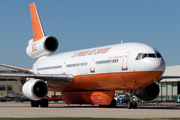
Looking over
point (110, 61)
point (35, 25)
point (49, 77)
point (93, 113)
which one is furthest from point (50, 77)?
point (35, 25)

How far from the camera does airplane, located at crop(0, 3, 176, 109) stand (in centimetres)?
2194

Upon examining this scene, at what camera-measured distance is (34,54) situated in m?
35.2

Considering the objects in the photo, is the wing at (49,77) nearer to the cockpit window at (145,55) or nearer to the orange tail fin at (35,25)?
the cockpit window at (145,55)

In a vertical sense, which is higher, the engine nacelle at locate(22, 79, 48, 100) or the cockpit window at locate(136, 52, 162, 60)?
the cockpit window at locate(136, 52, 162, 60)

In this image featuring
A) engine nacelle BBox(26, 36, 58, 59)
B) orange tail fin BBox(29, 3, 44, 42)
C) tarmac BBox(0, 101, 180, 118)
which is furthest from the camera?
orange tail fin BBox(29, 3, 44, 42)

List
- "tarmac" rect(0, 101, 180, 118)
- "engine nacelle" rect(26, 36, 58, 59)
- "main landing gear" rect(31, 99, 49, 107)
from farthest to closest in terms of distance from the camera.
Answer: "engine nacelle" rect(26, 36, 58, 59) < "main landing gear" rect(31, 99, 49, 107) < "tarmac" rect(0, 101, 180, 118)

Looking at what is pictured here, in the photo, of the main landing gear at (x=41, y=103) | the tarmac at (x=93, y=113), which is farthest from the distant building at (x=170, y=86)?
the tarmac at (x=93, y=113)

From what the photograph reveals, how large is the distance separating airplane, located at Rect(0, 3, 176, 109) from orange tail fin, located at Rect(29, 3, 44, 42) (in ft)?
13.8

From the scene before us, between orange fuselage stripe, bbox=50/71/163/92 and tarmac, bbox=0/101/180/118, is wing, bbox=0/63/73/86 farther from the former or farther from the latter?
tarmac, bbox=0/101/180/118

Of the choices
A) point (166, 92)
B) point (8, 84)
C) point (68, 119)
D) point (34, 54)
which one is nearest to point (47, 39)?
point (34, 54)

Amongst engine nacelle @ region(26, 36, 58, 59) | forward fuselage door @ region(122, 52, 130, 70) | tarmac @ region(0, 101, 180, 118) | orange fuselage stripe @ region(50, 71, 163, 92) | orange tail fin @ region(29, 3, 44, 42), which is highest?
orange tail fin @ region(29, 3, 44, 42)

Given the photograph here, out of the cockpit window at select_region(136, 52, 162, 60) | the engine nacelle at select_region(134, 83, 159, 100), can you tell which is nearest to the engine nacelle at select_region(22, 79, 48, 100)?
the engine nacelle at select_region(134, 83, 159, 100)

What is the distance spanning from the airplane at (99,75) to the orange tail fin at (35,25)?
166 inches

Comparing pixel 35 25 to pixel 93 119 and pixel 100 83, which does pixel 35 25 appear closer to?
pixel 100 83
